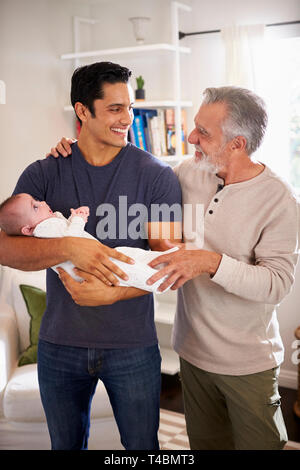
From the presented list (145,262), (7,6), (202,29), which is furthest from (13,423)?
(202,29)

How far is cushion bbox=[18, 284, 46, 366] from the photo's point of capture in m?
2.61

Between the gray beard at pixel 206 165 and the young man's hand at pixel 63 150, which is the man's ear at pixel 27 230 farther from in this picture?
the gray beard at pixel 206 165

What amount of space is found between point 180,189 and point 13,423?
1.41 meters

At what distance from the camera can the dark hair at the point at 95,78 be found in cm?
160

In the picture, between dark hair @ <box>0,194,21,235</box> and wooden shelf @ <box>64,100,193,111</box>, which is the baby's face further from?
wooden shelf @ <box>64,100,193,111</box>

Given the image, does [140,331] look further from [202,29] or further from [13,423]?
[202,29]

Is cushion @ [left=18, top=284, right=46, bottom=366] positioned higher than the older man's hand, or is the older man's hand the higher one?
the older man's hand

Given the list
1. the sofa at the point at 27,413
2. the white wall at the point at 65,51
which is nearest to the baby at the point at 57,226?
the sofa at the point at 27,413

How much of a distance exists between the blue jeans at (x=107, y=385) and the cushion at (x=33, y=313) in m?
0.96

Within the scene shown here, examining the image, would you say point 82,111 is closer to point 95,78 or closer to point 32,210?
point 95,78

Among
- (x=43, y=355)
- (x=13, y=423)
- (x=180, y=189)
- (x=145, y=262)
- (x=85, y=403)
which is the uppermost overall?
(x=180, y=189)

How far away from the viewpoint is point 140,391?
5.22 ft

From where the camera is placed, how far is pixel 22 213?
153 centimetres

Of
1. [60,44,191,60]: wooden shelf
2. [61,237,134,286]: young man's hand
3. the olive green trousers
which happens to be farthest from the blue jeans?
[60,44,191,60]: wooden shelf
